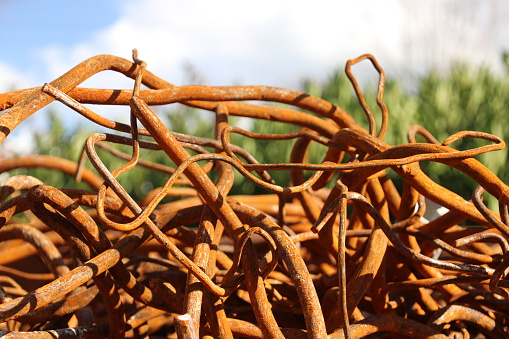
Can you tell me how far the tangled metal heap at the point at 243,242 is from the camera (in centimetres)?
32

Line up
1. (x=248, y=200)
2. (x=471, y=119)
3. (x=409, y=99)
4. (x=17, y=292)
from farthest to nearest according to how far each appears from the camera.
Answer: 1. (x=409, y=99)
2. (x=471, y=119)
3. (x=248, y=200)
4. (x=17, y=292)

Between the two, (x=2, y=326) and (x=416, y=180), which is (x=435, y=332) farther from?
(x=2, y=326)

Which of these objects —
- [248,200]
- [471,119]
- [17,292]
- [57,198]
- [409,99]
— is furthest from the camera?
[409,99]

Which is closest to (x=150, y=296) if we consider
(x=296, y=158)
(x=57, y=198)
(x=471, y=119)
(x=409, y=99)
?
(x=57, y=198)

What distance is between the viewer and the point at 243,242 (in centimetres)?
31

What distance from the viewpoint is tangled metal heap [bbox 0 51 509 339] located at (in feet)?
1.04

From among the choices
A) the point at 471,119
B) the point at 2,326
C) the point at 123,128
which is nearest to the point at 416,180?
the point at 123,128

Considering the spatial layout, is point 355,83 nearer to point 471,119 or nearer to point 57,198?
point 57,198

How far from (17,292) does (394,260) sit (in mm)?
282

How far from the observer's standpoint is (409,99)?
1.85 meters

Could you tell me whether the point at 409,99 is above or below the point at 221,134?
below

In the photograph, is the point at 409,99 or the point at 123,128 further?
the point at 409,99

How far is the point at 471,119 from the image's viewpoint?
1.35 meters

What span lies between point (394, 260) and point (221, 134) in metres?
0.15
